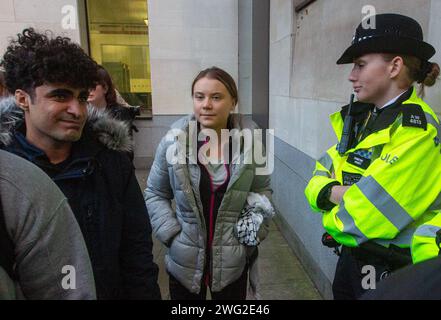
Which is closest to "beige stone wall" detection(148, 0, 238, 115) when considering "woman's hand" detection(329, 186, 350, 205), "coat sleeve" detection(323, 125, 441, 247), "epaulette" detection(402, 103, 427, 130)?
"woman's hand" detection(329, 186, 350, 205)

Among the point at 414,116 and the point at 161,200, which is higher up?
the point at 414,116

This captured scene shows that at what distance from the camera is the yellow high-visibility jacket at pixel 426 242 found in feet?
4.17

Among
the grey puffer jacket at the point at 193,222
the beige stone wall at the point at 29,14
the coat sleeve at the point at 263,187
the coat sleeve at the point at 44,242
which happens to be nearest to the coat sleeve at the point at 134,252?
the grey puffer jacket at the point at 193,222

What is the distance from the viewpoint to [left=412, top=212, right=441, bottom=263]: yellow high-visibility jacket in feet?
4.17

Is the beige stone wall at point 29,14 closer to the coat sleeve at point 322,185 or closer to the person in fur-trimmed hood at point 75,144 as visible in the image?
the person in fur-trimmed hood at point 75,144

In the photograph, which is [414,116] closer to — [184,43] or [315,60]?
[315,60]

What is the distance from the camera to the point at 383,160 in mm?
1560

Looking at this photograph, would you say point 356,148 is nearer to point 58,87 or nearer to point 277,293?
point 58,87

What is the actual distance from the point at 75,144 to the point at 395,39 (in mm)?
1622

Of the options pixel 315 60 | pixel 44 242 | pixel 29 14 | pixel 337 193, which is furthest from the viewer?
pixel 29 14

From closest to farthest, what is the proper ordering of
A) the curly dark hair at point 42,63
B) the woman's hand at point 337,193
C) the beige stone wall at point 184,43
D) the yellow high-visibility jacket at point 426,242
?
the yellow high-visibility jacket at point 426,242, the curly dark hair at point 42,63, the woman's hand at point 337,193, the beige stone wall at point 184,43

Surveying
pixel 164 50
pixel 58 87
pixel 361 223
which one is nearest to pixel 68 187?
pixel 58 87

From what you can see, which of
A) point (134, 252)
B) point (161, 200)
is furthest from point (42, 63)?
point (161, 200)

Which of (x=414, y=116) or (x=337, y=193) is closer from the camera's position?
(x=414, y=116)
